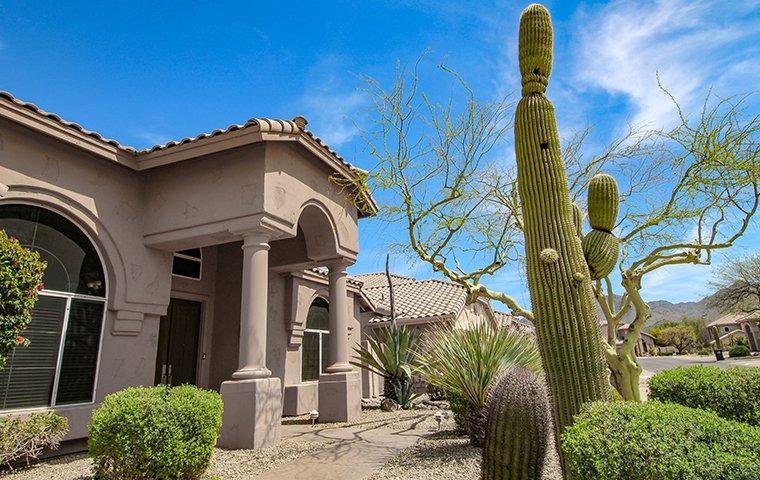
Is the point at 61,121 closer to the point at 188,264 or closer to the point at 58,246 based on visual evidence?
the point at 58,246

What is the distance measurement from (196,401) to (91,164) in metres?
5.25

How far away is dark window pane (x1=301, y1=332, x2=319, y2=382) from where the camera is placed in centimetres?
1251

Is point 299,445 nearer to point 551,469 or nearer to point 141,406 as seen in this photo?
point 141,406

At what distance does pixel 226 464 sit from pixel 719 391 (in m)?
7.33

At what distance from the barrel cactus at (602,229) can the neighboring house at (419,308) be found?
29.2 feet

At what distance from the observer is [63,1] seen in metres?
7.78

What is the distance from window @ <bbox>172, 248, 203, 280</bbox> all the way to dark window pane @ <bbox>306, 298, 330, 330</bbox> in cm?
346

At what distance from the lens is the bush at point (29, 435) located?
577 cm

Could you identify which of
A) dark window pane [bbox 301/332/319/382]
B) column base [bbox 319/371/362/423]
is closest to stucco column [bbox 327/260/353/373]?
column base [bbox 319/371/362/423]

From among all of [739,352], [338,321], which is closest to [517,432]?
[338,321]

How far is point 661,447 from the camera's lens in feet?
10.0

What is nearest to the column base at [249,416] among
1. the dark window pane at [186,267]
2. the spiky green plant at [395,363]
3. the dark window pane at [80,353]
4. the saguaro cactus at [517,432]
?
the dark window pane at [80,353]

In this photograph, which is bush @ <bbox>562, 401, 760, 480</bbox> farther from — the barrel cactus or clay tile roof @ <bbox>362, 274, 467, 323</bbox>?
clay tile roof @ <bbox>362, 274, 467, 323</bbox>

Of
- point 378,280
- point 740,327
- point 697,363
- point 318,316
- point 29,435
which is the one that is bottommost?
point 697,363
